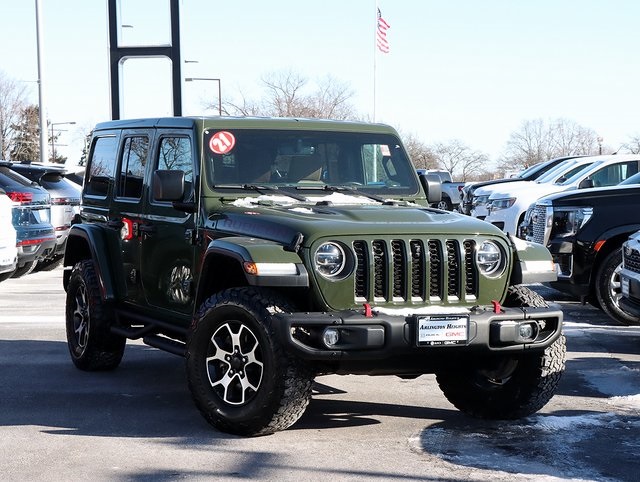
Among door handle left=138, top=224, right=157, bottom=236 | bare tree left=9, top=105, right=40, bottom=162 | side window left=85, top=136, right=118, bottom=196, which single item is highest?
bare tree left=9, top=105, right=40, bottom=162

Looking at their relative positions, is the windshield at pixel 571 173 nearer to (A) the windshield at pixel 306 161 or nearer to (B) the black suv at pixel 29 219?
(B) the black suv at pixel 29 219

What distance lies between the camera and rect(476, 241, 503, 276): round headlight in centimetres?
683

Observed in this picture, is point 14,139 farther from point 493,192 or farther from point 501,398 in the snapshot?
point 501,398

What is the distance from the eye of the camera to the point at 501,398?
709 centimetres

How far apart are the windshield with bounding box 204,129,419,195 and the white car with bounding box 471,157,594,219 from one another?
11.9 m

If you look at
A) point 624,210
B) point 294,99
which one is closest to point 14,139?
point 294,99

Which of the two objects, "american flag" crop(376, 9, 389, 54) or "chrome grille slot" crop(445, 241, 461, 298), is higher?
"american flag" crop(376, 9, 389, 54)

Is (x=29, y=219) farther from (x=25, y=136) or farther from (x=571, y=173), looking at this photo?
(x=25, y=136)

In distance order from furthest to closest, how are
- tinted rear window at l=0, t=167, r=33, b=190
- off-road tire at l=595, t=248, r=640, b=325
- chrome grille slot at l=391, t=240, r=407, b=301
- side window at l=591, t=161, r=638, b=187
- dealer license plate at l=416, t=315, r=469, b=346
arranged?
side window at l=591, t=161, r=638, b=187 < tinted rear window at l=0, t=167, r=33, b=190 < off-road tire at l=595, t=248, r=640, b=325 < chrome grille slot at l=391, t=240, r=407, b=301 < dealer license plate at l=416, t=315, r=469, b=346

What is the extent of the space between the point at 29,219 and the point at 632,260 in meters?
8.43

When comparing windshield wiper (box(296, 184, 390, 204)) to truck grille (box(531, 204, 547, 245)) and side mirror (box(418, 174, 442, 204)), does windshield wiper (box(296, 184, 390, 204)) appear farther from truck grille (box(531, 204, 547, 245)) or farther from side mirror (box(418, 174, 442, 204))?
truck grille (box(531, 204, 547, 245))

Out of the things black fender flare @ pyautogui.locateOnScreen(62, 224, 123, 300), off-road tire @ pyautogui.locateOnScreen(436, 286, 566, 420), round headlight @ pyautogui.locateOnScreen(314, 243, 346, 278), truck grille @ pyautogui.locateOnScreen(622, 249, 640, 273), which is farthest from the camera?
truck grille @ pyautogui.locateOnScreen(622, 249, 640, 273)

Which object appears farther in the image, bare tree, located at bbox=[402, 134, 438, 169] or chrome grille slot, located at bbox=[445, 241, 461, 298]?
bare tree, located at bbox=[402, 134, 438, 169]

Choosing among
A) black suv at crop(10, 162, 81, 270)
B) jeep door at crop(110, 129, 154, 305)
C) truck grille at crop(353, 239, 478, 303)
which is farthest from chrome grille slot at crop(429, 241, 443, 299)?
black suv at crop(10, 162, 81, 270)
